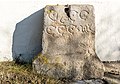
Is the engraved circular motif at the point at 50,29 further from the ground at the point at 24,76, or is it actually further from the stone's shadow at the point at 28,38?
the ground at the point at 24,76

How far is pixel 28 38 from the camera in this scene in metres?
6.48

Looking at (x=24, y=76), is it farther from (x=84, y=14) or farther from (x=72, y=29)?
(x=84, y=14)

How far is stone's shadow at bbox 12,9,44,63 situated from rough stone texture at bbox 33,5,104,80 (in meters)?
0.46

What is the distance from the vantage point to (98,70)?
19.9ft

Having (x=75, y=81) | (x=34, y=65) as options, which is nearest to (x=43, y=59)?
(x=34, y=65)

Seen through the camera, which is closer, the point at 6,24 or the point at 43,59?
the point at 43,59

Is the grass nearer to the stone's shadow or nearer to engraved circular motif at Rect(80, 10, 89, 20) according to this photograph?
the stone's shadow

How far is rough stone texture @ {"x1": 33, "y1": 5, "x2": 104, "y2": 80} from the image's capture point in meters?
5.99

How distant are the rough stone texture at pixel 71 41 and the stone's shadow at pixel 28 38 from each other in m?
0.46

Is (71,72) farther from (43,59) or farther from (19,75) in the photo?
(19,75)

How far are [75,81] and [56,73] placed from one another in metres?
0.34

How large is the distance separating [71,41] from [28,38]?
2.80 feet

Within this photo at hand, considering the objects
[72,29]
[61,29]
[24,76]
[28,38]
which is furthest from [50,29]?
[24,76]

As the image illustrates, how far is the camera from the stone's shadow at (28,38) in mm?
6430
